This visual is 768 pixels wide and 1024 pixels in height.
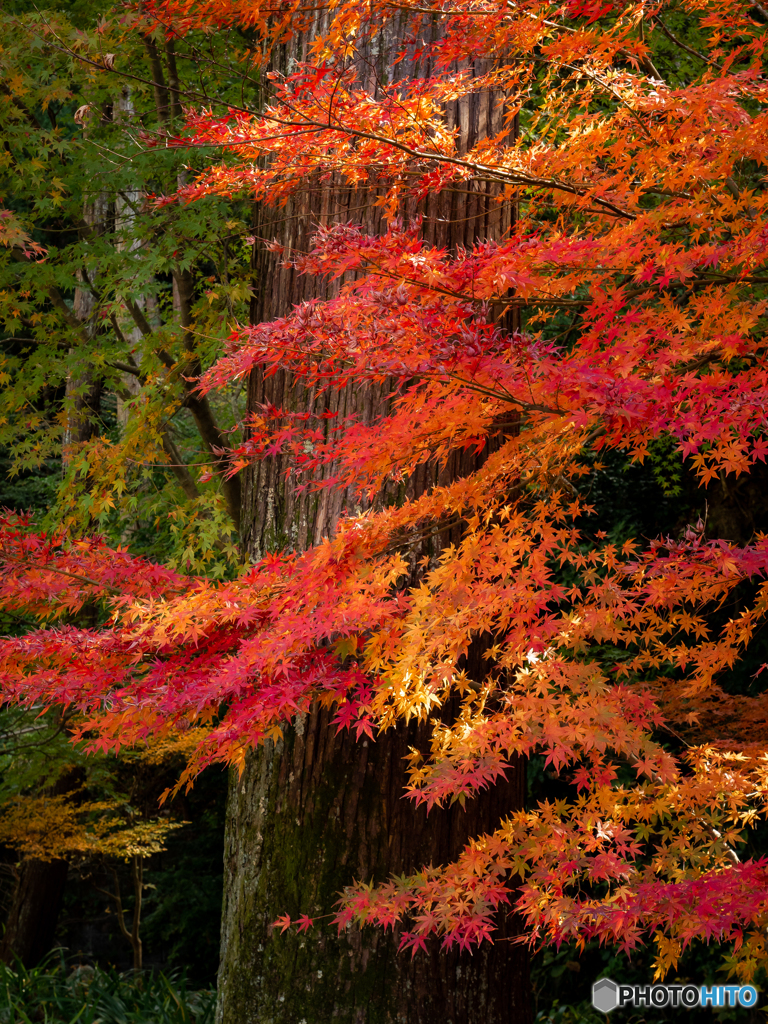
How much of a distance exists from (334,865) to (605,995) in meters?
4.07

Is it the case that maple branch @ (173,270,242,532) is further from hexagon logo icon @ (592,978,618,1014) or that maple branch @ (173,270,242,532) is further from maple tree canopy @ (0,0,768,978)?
hexagon logo icon @ (592,978,618,1014)

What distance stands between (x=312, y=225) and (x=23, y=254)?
8.89ft

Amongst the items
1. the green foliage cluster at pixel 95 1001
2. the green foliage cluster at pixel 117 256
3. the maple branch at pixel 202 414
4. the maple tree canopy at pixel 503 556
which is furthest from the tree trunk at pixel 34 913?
the maple tree canopy at pixel 503 556

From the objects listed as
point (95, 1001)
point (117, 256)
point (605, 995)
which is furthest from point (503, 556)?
point (605, 995)

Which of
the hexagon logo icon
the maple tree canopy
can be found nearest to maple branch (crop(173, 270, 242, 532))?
the maple tree canopy

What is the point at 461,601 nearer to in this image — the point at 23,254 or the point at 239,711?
the point at 239,711

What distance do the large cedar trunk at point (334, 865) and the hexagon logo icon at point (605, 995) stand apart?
307 centimetres

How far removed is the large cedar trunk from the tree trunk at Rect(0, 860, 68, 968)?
474cm

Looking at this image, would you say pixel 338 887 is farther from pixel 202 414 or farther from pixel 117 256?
pixel 117 256

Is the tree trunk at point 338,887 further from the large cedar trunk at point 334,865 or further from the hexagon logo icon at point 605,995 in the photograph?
the hexagon logo icon at point 605,995

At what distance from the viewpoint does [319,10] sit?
384 centimetres

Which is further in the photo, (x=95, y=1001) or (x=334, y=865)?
(x=95, y=1001)

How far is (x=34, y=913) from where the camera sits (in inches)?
283

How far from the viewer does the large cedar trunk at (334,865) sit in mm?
3010
